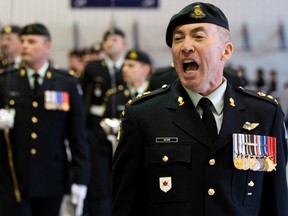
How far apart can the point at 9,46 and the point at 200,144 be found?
4.86 m

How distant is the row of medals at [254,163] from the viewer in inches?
132

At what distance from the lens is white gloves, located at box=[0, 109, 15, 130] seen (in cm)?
605

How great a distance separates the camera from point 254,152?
11.4 ft

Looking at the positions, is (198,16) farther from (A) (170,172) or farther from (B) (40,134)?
(B) (40,134)

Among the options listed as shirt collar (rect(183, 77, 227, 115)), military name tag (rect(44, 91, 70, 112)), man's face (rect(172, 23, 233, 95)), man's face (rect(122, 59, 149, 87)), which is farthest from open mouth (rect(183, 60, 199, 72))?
man's face (rect(122, 59, 149, 87))

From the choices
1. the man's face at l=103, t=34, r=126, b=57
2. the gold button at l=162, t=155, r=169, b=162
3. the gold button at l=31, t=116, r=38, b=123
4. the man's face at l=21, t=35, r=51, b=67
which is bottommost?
the gold button at l=31, t=116, r=38, b=123

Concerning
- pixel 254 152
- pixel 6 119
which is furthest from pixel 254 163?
pixel 6 119

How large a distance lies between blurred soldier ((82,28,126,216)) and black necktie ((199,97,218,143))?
4.80 meters

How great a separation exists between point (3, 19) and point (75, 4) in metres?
0.98

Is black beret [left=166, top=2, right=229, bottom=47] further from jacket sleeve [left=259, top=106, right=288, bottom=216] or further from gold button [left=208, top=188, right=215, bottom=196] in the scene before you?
gold button [left=208, top=188, right=215, bottom=196]

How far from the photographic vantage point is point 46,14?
8484 mm

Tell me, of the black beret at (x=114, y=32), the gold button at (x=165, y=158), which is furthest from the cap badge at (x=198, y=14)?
the black beret at (x=114, y=32)

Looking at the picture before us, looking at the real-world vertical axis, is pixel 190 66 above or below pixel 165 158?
above

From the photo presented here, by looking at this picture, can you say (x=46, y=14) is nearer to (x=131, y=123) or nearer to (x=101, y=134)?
(x=101, y=134)
